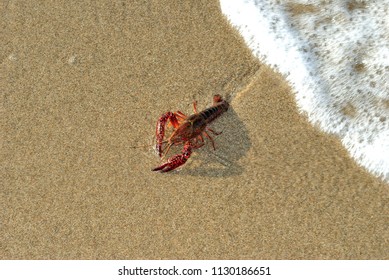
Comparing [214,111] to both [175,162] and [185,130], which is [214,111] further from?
[175,162]

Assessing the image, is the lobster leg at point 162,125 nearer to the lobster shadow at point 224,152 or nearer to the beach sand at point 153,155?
the beach sand at point 153,155

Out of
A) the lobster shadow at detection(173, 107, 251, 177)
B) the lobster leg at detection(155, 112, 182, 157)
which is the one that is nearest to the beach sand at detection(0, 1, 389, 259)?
the lobster shadow at detection(173, 107, 251, 177)

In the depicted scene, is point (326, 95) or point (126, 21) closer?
point (326, 95)

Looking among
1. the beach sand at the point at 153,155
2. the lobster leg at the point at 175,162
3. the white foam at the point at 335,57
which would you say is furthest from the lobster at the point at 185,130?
the white foam at the point at 335,57

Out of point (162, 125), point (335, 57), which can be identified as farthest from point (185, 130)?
point (335, 57)

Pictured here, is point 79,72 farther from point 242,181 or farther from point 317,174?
point 317,174
